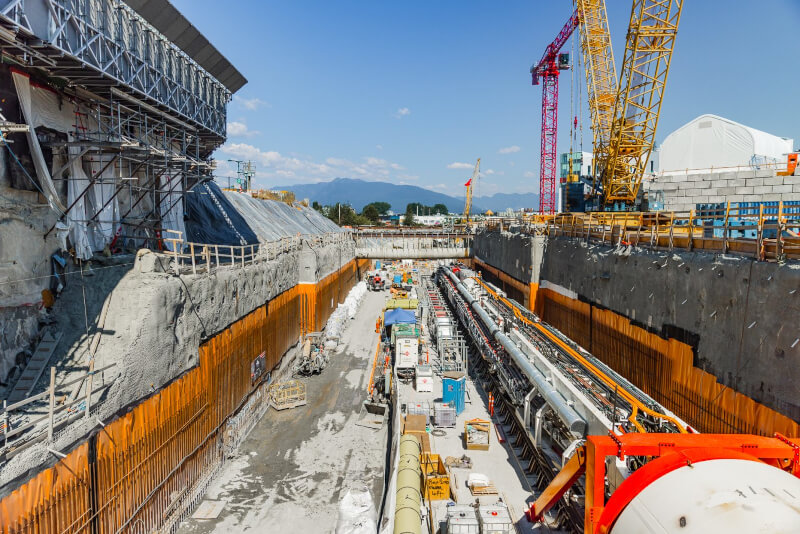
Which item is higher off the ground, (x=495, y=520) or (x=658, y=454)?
(x=658, y=454)

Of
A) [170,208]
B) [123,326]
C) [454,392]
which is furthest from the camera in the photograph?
[170,208]

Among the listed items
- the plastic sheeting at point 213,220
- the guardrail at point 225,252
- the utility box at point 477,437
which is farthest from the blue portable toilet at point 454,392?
the plastic sheeting at point 213,220

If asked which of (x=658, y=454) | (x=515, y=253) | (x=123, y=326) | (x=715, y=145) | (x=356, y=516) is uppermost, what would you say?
(x=715, y=145)

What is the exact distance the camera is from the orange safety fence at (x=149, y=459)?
24.5 ft

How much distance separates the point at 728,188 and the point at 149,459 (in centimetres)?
3606

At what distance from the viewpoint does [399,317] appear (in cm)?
2548

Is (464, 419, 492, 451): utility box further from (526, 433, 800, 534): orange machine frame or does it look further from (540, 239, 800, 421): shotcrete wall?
(526, 433, 800, 534): orange machine frame

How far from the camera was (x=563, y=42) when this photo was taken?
214ft

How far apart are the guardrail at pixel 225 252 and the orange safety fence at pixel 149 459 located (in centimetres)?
234

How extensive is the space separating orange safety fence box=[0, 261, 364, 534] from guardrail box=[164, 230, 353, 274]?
234cm

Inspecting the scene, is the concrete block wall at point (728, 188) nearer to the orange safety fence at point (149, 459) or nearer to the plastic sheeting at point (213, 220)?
the plastic sheeting at point (213, 220)

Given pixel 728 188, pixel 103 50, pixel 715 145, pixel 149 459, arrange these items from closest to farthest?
pixel 149 459 < pixel 103 50 < pixel 728 188 < pixel 715 145

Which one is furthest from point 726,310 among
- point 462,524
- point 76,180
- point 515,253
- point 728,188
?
point 728,188

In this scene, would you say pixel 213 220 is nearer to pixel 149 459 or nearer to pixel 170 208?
pixel 170 208
